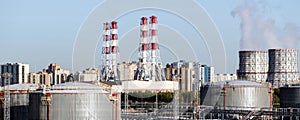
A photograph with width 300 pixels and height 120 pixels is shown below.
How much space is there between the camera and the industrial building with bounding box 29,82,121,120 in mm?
24562

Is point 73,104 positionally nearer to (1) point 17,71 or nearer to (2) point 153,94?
(2) point 153,94

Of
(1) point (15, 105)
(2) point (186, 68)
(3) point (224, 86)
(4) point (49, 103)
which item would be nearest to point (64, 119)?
(4) point (49, 103)

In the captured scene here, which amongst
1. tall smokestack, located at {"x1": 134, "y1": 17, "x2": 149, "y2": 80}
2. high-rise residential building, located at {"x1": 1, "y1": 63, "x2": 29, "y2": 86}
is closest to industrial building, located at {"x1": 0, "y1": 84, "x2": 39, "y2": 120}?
tall smokestack, located at {"x1": 134, "y1": 17, "x2": 149, "y2": 80}

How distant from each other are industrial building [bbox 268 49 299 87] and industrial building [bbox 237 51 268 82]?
2.37 metres

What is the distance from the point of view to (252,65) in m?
77.1

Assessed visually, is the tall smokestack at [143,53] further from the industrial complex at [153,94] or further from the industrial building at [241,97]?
the industrial building at [241,97]

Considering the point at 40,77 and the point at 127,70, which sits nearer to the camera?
the point at 40,77

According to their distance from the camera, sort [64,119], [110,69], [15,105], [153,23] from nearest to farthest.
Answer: [64,119], [15,105], [153,23], [110,69]

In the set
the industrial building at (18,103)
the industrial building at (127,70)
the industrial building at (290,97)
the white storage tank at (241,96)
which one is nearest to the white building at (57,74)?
the industrial building at (127,70)

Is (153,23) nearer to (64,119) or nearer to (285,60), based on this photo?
(285,60)

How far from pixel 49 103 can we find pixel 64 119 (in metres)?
0.83

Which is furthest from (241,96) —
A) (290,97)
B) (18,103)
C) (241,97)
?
(18,103)

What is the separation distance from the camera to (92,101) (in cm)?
2488

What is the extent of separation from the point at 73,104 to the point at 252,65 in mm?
54610
